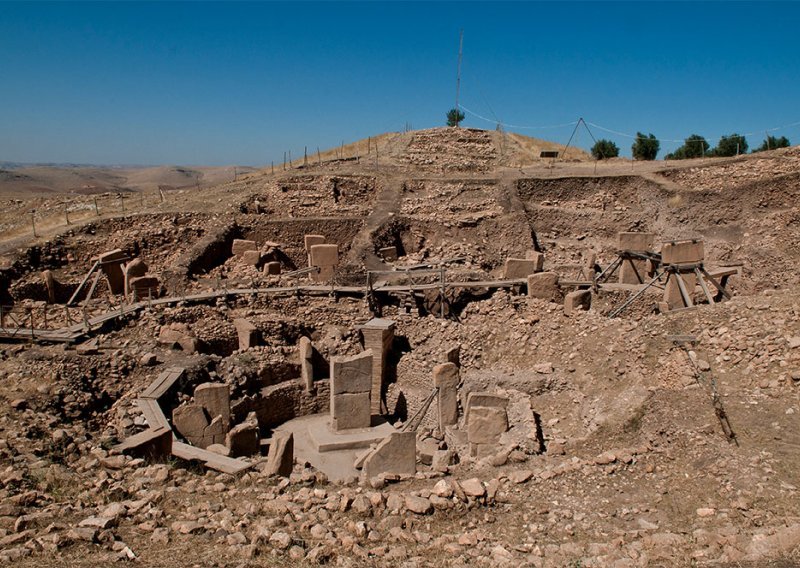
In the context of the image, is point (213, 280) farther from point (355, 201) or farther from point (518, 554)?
point (518, 554)

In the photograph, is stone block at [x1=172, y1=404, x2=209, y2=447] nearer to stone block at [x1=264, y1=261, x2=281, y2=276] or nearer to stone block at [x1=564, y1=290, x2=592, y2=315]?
stone block at [x1=564, y1=290, x2=592, y2=315]

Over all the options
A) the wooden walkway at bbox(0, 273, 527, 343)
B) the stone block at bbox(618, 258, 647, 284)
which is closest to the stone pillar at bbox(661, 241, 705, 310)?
the stone block at bbox(618, 258, 647, 284)

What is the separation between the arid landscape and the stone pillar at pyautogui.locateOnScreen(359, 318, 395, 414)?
0.26 feet

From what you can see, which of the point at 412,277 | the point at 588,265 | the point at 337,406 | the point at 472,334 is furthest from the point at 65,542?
the point at 588,265

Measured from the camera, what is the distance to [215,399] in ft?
38.4

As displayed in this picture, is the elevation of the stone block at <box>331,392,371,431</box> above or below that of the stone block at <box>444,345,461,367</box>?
below

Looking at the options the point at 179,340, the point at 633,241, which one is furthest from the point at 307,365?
the point at 633,241

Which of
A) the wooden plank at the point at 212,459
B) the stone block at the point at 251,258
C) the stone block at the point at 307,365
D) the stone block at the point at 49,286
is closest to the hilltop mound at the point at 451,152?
the stone block at the point at 251,258

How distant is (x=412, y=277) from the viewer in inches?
752

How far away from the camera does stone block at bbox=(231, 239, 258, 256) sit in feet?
71.7

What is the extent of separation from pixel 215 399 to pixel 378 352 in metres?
4.46

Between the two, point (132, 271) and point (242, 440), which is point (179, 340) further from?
point (132, 271)

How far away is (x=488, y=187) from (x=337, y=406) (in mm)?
16741

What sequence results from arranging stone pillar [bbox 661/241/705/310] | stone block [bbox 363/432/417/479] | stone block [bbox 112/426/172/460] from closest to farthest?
1. stone block [bbox 112/426/172/460]
2. stone block [bbox 363/432/417/479]
3. stone pillar [bbox 661/241/705/310]
